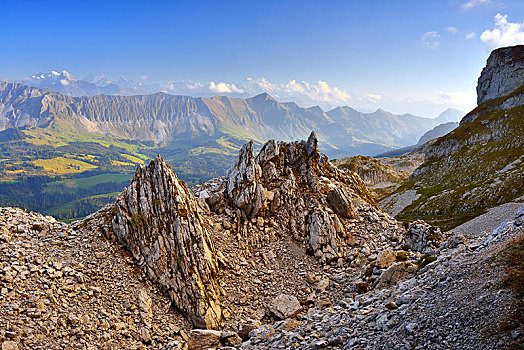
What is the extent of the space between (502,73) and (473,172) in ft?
337

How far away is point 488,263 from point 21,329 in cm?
3125

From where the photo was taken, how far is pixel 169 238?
2686 cm

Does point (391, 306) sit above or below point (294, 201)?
below

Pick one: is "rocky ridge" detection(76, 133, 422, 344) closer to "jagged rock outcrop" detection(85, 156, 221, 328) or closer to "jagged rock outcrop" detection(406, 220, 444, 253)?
"jagged rock outcrop" detection(85, 156, 221, 328)

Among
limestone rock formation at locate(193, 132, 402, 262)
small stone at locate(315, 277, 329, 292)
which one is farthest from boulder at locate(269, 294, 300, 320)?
limestone rock formation at locate(193, 132, 402, 262)

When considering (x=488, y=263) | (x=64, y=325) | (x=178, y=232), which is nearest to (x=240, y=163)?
(x=178, y=232)

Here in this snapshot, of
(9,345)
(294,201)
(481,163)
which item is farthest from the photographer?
(481,163)

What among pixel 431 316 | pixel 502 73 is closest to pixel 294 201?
pixel 431 316

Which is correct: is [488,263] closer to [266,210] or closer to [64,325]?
[266,210]

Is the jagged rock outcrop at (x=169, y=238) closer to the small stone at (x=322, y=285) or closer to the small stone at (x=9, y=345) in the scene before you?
the small stone at (x=9, y=345)

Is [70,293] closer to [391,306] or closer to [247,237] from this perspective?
[247,237]

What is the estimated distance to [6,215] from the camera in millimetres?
24734

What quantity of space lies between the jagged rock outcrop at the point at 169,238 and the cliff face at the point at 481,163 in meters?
50.9

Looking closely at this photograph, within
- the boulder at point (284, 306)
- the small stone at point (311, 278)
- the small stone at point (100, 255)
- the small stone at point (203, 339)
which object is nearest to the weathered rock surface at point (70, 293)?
the small stone at point (100, 255)
